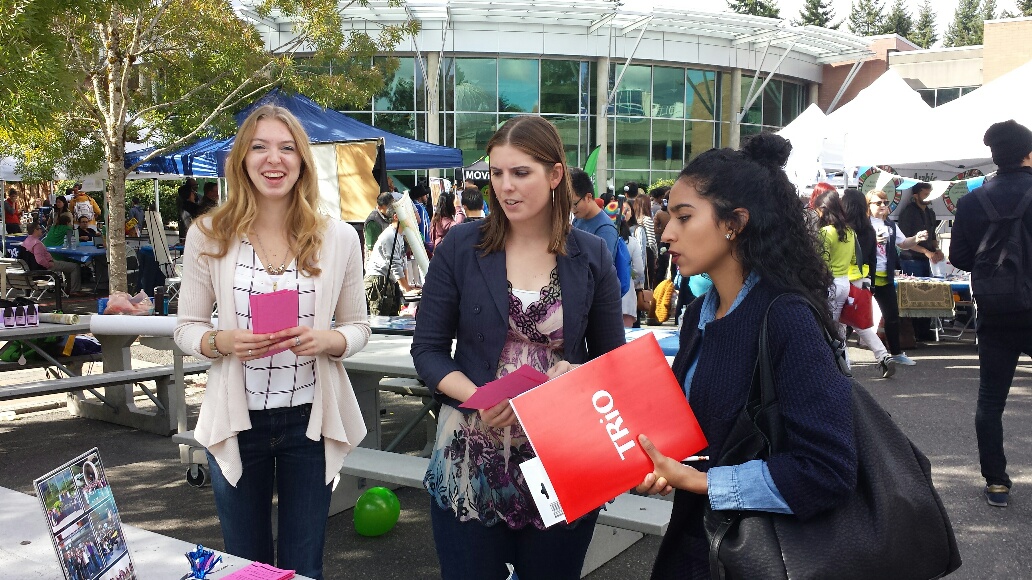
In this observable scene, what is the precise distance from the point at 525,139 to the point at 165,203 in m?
30.5

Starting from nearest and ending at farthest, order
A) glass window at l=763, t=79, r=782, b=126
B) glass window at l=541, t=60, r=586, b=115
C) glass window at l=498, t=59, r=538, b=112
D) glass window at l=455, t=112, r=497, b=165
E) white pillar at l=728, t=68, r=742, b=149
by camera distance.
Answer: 1. glass window at l=498, t=59, r=538, b=112
2. glass window at l=455, t=112, r=497, b=165
3. glass window at l=541, t=60, r=586, b=115
4. white pillar at l=728, t=68, r=742, b=149
5. glass window at l=763, t=79, r=782, b=126

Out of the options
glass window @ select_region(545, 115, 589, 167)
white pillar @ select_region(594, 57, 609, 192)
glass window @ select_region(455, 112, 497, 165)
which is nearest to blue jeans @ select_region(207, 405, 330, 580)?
glass window @ select_region(455, 112, 497, 165)

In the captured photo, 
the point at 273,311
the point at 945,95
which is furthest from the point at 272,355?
the point at 945,95

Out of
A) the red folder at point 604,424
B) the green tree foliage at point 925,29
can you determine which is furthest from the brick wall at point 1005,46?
the green tree foliage at point 925,29

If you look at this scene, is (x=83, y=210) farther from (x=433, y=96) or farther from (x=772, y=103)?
(x=772, y=103)

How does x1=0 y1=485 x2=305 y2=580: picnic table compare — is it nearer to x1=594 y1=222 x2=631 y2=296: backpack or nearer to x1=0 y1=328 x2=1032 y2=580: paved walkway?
x1=0 y1=328 x2=1032 y2=580: paved walkway

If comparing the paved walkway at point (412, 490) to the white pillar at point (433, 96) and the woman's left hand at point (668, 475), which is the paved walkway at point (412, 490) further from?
the white pillar at point (433, 96)

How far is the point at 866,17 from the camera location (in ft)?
248

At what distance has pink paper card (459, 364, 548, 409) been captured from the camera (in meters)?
1.93

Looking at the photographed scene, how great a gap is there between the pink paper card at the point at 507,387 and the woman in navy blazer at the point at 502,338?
0.23 metres

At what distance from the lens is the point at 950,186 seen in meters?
13.0

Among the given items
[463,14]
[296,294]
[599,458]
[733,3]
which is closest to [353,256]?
[296,294]

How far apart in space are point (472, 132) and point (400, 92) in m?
2.94

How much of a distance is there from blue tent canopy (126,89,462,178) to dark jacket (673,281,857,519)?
10562mm
